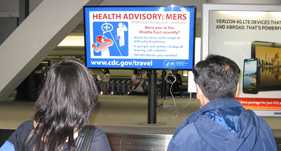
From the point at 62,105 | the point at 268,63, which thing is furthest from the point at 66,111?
the point at 268,63

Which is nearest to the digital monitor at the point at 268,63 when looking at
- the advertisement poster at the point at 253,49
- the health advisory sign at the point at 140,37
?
the advertisement poster at the point at 253,49

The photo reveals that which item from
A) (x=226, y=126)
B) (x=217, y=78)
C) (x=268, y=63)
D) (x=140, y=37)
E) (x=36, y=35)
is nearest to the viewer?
(x=226, y=126)

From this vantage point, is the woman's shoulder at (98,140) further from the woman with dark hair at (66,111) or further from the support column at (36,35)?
the support column at (36,35)

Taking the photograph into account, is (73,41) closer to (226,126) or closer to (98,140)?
(226,126)

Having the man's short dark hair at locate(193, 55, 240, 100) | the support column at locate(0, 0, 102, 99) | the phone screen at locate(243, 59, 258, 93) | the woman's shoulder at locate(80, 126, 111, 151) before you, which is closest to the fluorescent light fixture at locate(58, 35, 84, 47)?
the support column at locate(0, 0, 102, 99)

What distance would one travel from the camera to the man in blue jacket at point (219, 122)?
2438 mm

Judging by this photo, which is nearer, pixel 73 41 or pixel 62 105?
pixel 62 105

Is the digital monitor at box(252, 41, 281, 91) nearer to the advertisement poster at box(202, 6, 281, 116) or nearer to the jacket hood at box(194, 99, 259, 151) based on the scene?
the advertisement poster at box(202, 6, 281, 116)

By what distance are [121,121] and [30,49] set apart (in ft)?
12.6

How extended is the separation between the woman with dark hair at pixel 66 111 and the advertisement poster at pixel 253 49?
6.72m

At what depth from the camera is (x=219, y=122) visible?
2451 millimetres

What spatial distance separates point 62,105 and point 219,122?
2.68 feet

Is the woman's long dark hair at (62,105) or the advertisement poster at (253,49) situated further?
the advertisement poster at (253,49)

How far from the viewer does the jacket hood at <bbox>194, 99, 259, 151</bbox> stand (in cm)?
243
